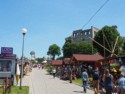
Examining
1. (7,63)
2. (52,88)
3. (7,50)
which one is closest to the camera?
(52,88)

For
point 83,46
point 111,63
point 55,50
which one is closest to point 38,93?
point 111,63

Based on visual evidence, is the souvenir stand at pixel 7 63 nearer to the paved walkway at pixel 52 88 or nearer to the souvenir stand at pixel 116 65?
the paved walkway at pixel 52 88

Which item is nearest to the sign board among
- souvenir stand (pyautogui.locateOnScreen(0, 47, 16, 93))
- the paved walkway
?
souvenir stand (pyautogui.locateOnScreen(0, 47, 16, 93))

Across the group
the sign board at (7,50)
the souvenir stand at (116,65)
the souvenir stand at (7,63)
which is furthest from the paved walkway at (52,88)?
the sign board at (7,50)

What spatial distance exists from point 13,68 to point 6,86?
7.19 meters

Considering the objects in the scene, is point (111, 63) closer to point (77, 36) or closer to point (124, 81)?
point (124, 81)

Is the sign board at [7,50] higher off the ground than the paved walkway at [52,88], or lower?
higher

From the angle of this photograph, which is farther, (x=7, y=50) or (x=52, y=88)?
(x=7, y=50)

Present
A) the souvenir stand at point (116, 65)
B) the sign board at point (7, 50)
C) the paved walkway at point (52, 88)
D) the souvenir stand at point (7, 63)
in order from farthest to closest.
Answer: the souvenir stand at point (7, 63) < the sign board at point (7, 50) < the souvenir stand at point (116, 65) < the paved walkway at point (52, 88)

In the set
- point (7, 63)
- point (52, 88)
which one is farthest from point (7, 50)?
point (52, 88)

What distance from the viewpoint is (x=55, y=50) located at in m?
135

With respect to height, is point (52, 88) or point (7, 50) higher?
point (7, 50)

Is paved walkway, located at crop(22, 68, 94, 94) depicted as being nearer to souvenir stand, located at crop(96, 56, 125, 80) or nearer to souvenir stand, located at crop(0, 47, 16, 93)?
souvenir stand, located at crop(0, 47, 16, 93)

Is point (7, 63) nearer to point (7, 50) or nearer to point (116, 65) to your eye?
point (7, 50)
